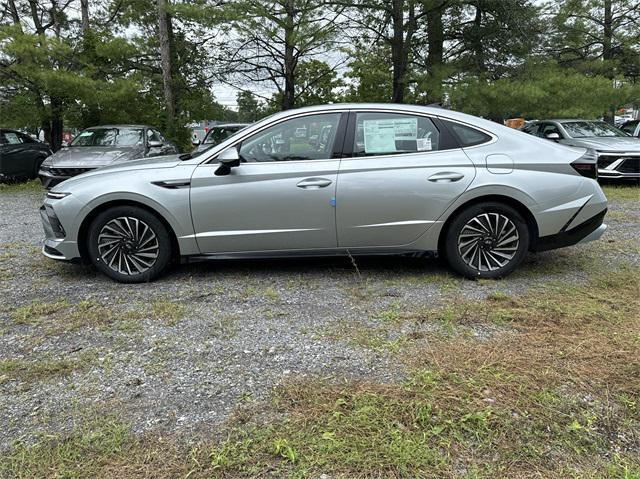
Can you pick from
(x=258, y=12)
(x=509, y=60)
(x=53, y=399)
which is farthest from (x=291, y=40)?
(x=53, y=399)

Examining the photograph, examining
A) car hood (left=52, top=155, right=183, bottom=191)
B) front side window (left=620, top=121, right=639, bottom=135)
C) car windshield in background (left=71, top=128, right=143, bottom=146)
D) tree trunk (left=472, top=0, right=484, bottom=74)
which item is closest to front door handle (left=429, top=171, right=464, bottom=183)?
car hood (left=52, top=155, right=183, bottom=191)

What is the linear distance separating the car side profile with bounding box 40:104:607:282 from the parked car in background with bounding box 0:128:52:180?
342 inches

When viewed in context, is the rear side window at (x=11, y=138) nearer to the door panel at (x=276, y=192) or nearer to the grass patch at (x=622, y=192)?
the door panel at (x=276, y=192)

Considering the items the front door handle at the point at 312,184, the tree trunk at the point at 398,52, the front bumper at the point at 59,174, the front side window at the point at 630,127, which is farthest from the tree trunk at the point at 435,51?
the front door handle at the point at 312,184

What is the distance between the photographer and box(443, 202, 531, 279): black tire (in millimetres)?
4234

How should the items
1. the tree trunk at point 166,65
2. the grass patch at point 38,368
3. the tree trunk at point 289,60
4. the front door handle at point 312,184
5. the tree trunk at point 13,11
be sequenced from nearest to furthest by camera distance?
the grass patch at point 38,368, the front door handle at point 312,184, the tree trunk at point 289,60, the tree trunk at point 166,65, the tree trunk at point 13,11

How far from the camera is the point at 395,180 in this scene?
4.14m

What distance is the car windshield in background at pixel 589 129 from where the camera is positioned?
35.5 feet

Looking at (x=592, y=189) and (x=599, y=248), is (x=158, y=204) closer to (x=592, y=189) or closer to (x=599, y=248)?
(x=592, y=189)

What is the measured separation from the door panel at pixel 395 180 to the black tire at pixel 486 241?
9.3 inches

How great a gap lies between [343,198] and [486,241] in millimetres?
1291

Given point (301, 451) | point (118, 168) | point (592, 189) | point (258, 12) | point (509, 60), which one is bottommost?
point (301, 451)

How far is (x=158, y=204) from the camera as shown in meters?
4.15

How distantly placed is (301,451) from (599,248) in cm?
453
